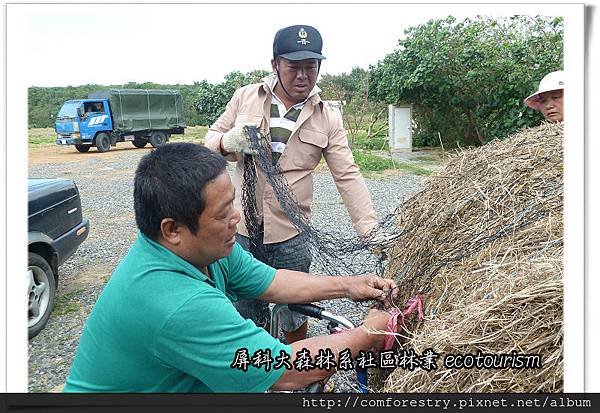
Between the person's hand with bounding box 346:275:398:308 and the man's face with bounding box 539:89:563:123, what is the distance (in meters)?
1.70

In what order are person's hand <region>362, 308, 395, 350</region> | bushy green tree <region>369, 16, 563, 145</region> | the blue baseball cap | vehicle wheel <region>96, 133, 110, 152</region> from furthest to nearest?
vehicle wheel <region>96, 133, 110, 152</region>, bushy green tree <region>369, 16, 563, 145</region>, the blue baseball cap, person's hand <region>362, 308, 395, 350</region>

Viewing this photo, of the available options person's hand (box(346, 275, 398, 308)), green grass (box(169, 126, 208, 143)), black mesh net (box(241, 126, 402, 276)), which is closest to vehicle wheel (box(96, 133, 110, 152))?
green grass (box(169, 126, 208, 143))

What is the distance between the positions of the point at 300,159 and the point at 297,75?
45 cm

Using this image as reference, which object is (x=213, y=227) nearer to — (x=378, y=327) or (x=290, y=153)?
(x=378, y=327)

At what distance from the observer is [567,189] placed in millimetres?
1984

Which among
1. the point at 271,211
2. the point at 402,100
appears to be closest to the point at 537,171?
the point at 271,211

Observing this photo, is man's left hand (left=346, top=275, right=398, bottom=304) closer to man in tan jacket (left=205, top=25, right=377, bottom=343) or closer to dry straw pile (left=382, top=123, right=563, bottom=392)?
dry straw pile (left=382, top=123, right=563, bottom=392)

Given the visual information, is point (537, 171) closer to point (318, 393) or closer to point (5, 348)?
point (318, 393)

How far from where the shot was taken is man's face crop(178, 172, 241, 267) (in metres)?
1.56

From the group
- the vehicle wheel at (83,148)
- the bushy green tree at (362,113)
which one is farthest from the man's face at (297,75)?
the vehicle wheel at (83,148)

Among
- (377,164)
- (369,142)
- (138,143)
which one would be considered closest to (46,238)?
(138,143)

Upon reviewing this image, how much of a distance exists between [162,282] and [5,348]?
1035 mm

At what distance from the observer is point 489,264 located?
187 cm

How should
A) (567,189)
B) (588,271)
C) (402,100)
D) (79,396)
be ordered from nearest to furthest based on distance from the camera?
1. (79,396)
2. (588,271)
3. (567,189)
4. (402,100)
